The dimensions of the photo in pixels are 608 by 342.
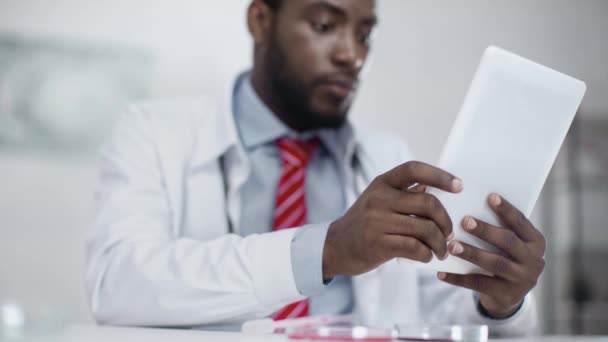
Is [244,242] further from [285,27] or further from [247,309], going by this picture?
[285,27]

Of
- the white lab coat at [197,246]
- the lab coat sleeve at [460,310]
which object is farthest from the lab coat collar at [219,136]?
the lab coat sleeve at [460,310]

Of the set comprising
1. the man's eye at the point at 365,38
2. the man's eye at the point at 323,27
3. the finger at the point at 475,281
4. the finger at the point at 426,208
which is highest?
the man's eye at the point at 323,27

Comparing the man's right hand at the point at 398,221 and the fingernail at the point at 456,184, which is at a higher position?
the fingernail at the point at 456,184

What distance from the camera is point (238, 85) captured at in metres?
1.70

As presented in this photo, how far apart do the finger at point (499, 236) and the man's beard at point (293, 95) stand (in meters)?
0.64

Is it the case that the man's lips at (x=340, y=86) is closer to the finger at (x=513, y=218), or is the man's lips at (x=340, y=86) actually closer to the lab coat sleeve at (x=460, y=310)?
the lab coat sleeve at (x=460, y=310)

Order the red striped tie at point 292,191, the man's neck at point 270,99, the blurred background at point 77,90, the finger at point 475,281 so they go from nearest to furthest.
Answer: the finger at point 475,281, the red striped tie at point 292,191, the man's neck at point 270,99, the blurred background at point 77,90

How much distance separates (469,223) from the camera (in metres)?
0.91

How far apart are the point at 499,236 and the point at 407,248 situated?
0.14 meters

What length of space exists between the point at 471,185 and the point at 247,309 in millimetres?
408

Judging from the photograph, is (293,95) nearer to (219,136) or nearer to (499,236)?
(219,136)

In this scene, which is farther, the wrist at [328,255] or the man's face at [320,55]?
the man's face at [320,55]

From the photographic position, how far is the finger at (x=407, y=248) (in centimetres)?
89

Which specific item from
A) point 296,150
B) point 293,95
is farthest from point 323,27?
point 296,150
